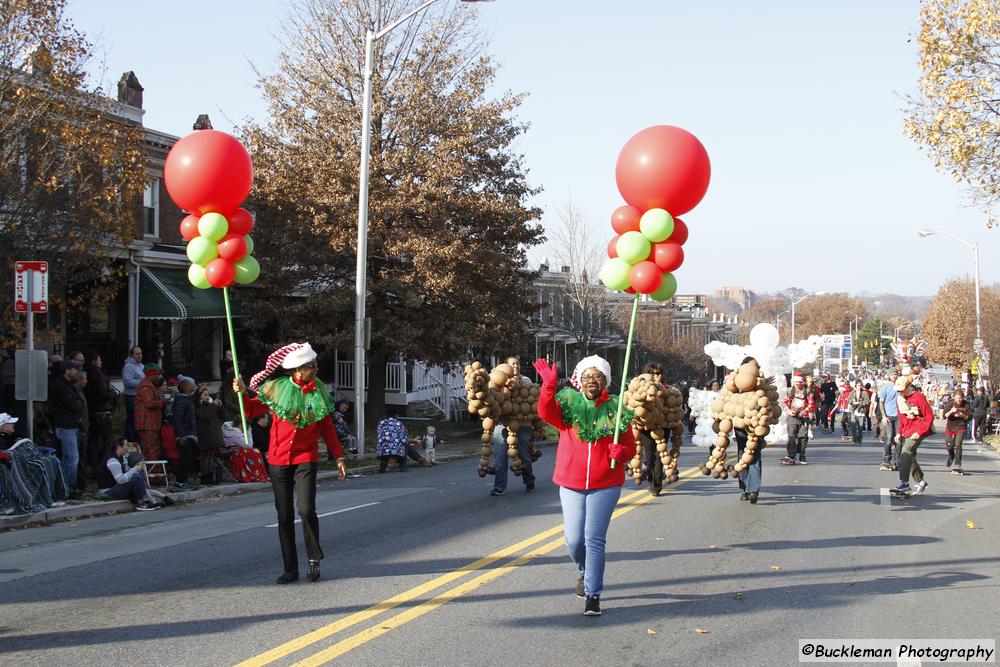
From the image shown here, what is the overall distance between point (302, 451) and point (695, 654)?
3.46 meters

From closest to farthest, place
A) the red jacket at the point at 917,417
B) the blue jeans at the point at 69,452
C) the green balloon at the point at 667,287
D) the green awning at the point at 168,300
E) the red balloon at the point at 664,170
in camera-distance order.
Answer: the red balloon at the point at 664,170 < the green balloon at the point at 667,287 < the red jacket at the point at 917,417 < the blue jeans at the point at 69,452 < the green awning at the point at 168,300

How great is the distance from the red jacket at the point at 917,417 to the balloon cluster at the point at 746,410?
6.72ft

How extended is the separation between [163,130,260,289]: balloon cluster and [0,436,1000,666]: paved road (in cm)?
262

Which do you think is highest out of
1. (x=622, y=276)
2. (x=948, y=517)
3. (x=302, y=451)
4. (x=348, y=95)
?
(x=348, y=95)

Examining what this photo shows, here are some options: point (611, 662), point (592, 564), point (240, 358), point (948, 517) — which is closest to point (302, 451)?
point (592, 564)

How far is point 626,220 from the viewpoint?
786 cm

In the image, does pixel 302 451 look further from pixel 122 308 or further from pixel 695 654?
pixel 122 308

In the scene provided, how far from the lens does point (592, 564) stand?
683 centimetres

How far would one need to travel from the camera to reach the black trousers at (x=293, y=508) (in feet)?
25.9

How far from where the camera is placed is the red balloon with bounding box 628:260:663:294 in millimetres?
7586

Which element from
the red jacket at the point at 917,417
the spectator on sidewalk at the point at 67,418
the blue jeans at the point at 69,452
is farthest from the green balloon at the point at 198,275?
the red jacket at the point at 917,417

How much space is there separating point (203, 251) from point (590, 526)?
4.39 metres

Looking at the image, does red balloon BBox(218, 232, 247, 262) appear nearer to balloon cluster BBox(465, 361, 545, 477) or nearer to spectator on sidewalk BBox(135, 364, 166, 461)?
balloon cluster BBox(465, 361, 545, 477)

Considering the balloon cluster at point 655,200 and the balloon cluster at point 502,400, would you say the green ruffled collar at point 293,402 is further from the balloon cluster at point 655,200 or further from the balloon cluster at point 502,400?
the balloon cluster at point 502,400
